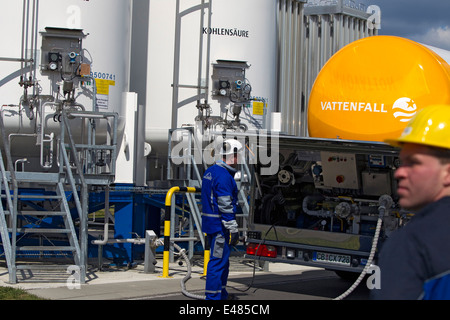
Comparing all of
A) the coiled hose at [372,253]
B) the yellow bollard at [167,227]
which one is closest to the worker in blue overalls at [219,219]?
the coiled hose at [372,253]

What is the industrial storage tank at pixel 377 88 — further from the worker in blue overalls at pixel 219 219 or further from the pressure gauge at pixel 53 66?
the pressure gauge at pixel 53 66

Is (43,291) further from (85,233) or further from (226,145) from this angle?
(226,145)

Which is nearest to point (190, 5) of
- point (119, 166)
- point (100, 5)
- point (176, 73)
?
point (176, 73)

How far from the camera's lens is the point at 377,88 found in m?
8.84

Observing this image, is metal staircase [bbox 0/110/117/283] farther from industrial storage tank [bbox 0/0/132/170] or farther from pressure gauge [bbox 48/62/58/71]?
pressure gauge [bbox 48/62/58/71]

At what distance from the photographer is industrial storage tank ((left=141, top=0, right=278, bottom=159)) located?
13.1 m

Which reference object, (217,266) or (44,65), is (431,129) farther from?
(44,65)

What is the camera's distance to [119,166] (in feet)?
39.5

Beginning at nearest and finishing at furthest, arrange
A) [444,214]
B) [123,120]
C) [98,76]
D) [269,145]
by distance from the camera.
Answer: [444,214] < [269,145] < [98,76] < [123,120]

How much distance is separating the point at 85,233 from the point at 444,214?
788cm

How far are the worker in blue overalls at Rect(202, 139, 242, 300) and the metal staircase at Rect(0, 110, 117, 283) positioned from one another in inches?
87.2

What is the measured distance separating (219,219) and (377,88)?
2.69 meters

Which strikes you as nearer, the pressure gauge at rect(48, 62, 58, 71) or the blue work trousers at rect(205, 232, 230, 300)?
the blue work trousers at rect(205, 232, 230, 300)

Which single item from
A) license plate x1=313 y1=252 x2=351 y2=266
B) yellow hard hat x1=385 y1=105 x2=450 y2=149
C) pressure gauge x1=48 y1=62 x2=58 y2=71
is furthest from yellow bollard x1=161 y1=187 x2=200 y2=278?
yellow hard hat x1=385 y1=105 x2=450 y2=149
